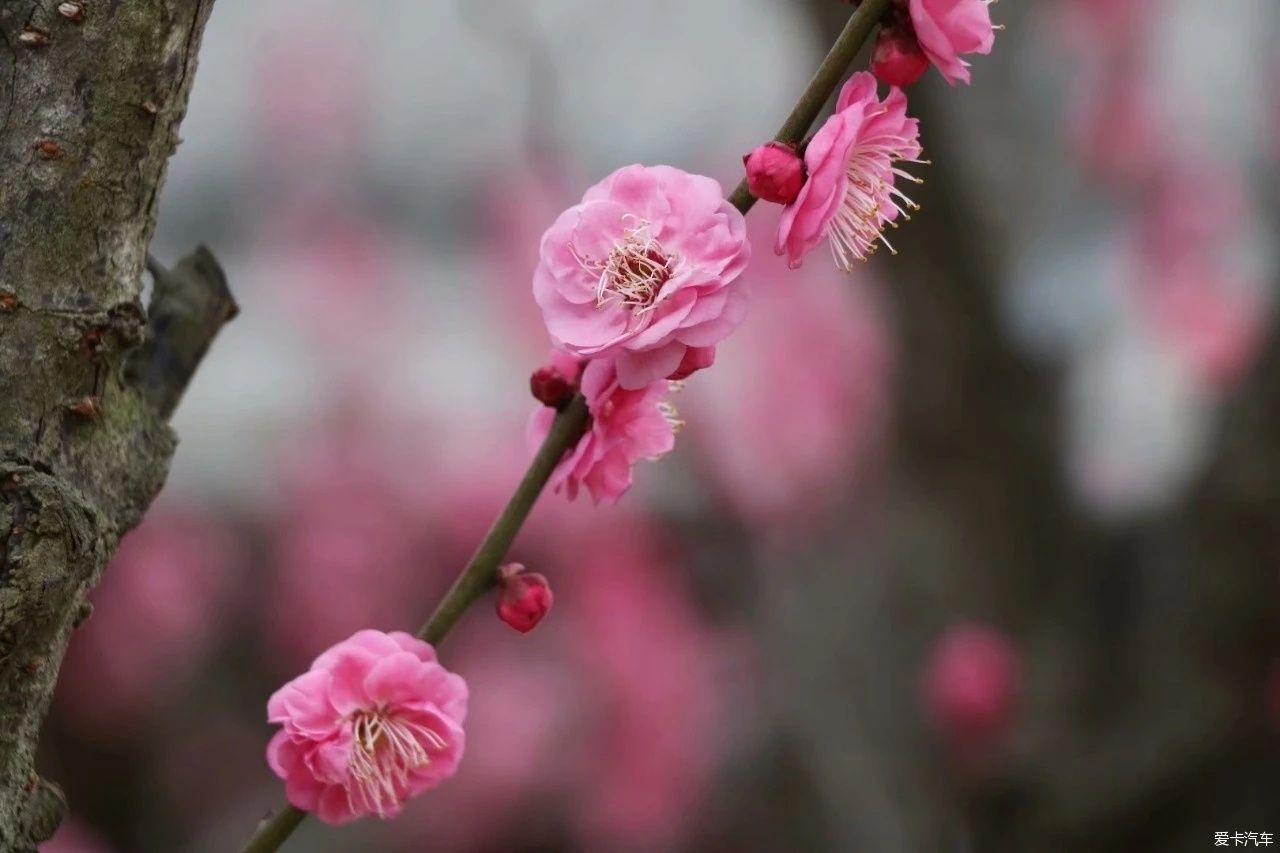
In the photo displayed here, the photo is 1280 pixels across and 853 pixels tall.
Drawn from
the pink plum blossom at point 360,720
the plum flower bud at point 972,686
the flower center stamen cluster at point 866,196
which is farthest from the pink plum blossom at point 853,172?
the plum flower bud at point 972,686

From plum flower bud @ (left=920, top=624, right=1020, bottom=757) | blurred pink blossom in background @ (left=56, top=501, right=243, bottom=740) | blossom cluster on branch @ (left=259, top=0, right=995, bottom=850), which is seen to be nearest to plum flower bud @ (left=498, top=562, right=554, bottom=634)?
blossom cluster on branch @ (left=259, top=0, right=995, bottom=850)

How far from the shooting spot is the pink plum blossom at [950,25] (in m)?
0.47

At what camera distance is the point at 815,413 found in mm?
2920

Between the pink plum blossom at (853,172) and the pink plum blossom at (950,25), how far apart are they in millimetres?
24

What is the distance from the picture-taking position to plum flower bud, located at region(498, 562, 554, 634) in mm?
546

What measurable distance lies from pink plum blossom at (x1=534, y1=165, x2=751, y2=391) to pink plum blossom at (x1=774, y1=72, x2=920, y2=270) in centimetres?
2

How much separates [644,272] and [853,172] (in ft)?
0.34

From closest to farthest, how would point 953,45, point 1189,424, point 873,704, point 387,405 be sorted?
1. point 953,45
2. point 873,704
3. point 1189,424
4. point 387,405

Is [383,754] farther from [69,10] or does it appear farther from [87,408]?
[69,10]

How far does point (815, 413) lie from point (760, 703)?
100 cm

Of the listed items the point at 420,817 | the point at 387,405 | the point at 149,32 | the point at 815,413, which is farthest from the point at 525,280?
the point at 149,32

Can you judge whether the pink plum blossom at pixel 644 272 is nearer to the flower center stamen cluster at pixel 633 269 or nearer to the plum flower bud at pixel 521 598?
the flower center stamen cluster at pixel 633 269

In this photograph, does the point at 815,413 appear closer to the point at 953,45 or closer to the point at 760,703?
the point at 760,703

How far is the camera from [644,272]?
0.50 meters
